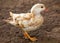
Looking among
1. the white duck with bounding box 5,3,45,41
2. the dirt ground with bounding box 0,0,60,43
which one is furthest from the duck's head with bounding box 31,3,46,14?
the dirt ground with bounding box 0,0,60,43

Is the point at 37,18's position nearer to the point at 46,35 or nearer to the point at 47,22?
the point at 46,35

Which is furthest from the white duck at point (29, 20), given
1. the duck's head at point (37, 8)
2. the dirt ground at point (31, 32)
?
the dirt ground at point (31, 32)

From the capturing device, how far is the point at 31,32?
358cm

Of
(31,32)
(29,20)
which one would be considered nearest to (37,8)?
(29,20)

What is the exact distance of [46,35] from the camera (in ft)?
11.4

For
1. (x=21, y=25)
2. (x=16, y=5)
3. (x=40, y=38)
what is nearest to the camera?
(x=21, y=25)

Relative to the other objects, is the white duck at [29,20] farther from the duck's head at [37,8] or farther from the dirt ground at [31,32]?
the dirt ground at [31,32]

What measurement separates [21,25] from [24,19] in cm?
10

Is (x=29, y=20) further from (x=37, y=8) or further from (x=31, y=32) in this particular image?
(x=31, y=32)

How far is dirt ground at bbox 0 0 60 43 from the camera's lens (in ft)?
11.2

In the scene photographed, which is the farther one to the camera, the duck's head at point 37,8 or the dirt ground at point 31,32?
the dirt ground at point 31,32

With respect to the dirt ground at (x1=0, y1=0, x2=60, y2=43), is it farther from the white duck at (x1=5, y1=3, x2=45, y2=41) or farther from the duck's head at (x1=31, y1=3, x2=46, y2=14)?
the duck's head at (x1=31, y1=3, x2=46, y2=14)

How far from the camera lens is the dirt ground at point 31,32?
3.41 metres

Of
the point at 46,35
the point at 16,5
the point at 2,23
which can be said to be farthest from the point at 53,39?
the point at 16,5
